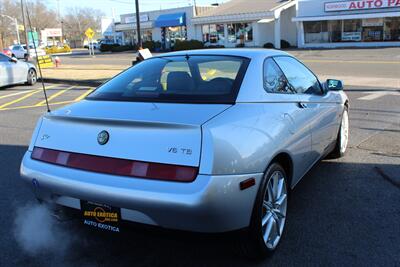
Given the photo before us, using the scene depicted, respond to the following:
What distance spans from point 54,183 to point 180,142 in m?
0.98

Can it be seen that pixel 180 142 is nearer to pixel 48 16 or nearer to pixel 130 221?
pixel 130 221

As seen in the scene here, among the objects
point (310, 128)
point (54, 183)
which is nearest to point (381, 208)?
point (310, 128)

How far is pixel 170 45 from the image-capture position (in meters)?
51.5

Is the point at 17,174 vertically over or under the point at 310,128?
under

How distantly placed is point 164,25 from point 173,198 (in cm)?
4947

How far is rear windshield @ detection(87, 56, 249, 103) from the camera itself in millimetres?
3404

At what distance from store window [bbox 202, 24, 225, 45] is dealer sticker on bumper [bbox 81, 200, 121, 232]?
43451 mm

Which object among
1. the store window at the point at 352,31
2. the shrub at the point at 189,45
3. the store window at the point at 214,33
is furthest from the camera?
the store window at the point at 214,33

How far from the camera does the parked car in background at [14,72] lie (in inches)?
603

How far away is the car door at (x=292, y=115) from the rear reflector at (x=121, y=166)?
1078 millimetres

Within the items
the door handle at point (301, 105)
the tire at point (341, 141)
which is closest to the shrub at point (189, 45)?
the tire at point (341, 141)

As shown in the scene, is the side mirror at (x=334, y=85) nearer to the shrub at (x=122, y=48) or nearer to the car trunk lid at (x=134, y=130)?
the car trunk lid at (x=134, y=130)

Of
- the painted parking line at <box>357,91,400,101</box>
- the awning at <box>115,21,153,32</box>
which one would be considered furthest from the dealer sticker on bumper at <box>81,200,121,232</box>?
the awning at <box>115,21,153,32</box>

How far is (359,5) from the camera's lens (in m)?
35.9
